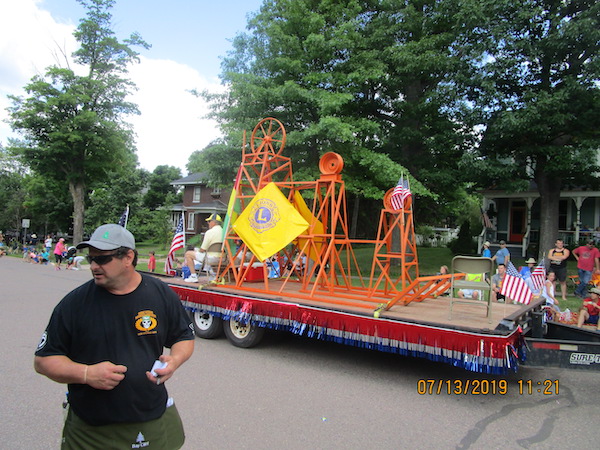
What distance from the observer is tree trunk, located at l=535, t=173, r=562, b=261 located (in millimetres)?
15008

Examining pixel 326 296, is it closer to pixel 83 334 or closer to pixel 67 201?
pixel 83 334

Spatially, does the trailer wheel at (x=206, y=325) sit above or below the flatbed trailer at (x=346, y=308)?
below

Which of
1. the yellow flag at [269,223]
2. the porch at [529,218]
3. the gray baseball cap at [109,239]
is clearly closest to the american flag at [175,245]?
the yellow flag at [269,223]

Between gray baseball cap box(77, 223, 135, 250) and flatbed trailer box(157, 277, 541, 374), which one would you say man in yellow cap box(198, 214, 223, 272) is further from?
gray baseball cap box(77, 223, 135, 250)

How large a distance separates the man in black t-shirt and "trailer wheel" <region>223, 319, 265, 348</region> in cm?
415

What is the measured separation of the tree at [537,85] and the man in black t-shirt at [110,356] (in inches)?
508

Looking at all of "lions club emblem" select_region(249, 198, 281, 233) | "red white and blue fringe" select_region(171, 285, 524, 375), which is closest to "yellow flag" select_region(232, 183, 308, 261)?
"lions club emblem" select_region(249, 198, 281, 233)

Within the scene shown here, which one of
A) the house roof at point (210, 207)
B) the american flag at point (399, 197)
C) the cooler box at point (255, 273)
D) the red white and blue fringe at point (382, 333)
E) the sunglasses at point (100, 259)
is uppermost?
the house roof at point (210, 207)

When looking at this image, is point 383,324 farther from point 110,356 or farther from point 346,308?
point 110,356

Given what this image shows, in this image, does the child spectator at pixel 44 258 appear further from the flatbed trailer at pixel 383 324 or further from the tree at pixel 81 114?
the flatbed trailer at pixel 383 324

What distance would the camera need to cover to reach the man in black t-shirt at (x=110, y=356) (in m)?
1.99

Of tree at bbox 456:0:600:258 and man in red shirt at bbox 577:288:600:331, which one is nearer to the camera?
man in red shirt at bbox 577:288:600:331

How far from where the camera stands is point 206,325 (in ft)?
23.4

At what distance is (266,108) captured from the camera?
1550cm
